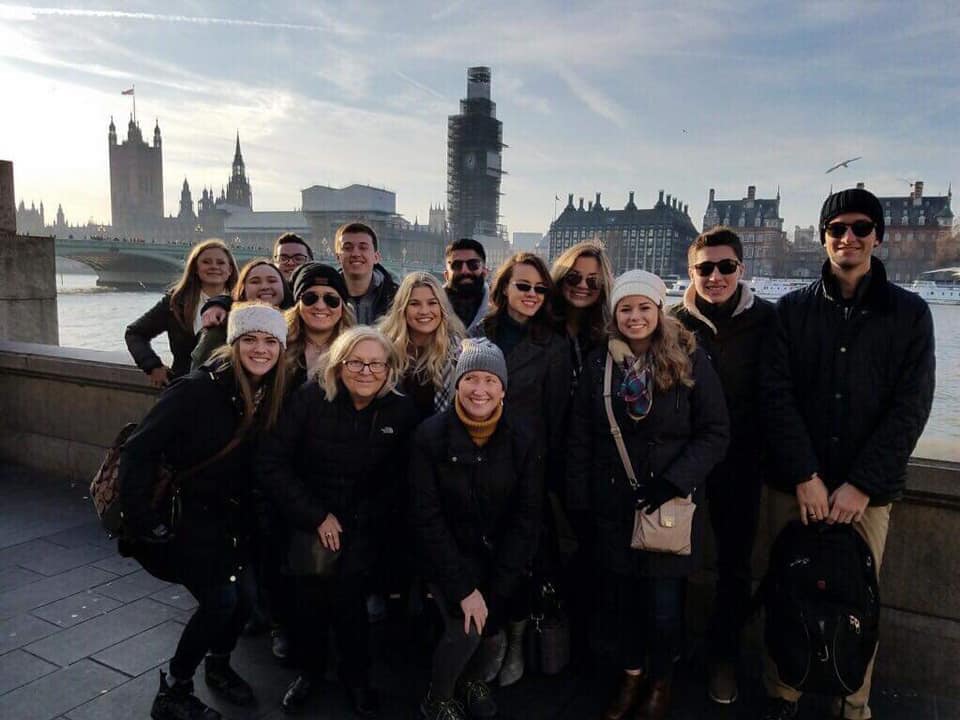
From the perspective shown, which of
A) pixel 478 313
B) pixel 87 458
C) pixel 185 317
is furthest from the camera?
pixel 87 458

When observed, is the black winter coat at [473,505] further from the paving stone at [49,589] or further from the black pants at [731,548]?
the paving stone at [49,589]

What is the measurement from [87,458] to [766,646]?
4.23m

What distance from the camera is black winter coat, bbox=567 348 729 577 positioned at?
239cm

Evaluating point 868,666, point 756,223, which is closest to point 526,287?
point 868,666

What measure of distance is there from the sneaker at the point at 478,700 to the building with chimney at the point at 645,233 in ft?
270

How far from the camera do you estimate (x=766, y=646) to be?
2.43 m

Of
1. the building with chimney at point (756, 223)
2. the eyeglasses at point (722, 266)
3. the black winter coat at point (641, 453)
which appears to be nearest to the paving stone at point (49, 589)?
the black winter coat at point (641, 453)

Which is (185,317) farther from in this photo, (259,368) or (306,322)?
(259,368)

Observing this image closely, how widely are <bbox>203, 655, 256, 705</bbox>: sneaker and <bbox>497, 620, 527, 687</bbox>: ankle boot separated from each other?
872mm

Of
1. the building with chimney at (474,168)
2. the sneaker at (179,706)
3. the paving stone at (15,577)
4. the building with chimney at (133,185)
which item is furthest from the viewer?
the building with chimney at (133,185)

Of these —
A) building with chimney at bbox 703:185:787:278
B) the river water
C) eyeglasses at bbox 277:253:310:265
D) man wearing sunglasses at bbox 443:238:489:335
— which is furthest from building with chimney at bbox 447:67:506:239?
man wearing sunglasses at bbox 443:238:489:335

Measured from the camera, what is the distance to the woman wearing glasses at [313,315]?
2.88 meters

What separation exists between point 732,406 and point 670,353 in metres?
0.37

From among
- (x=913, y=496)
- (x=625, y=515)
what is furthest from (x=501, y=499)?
(x=913, y=496)
